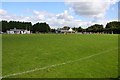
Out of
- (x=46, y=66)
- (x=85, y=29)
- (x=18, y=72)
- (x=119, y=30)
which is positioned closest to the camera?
(x=18, y=72)

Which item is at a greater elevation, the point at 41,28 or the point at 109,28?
the point at 41,28

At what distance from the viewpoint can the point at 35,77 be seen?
35.6 feet

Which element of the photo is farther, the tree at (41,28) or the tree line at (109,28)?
the tree at (41,28)

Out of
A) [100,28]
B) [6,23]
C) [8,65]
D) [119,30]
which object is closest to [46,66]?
[8,65]

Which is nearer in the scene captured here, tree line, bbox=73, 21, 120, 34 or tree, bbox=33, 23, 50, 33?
tree line, bbox=73, 21, 120, 34

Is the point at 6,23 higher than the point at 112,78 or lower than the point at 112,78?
higher

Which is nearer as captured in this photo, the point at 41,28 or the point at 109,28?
the point at 109,28

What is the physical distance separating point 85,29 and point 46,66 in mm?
183295

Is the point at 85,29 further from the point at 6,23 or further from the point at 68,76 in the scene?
the point at 68,76

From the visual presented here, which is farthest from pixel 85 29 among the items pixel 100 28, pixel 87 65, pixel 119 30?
pixel 87 65

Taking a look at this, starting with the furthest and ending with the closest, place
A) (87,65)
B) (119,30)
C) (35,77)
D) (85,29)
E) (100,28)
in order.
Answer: (85,29) → (100,28) → (119,30) → (87,65) → (35,77)

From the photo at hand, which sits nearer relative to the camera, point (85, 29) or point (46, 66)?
point (46, 66)

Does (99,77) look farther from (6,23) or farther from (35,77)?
(6,23)

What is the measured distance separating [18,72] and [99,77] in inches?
145
